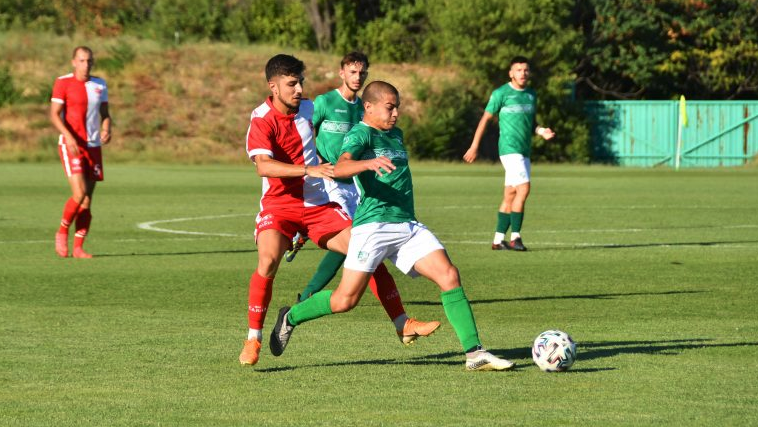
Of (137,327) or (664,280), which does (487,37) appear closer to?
(664,280)

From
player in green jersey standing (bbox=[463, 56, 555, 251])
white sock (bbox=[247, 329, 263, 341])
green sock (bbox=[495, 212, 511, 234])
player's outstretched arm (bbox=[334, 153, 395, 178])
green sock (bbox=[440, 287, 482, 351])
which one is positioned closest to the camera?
player's outstretched arm (bbox=[334, 153, 395, 178])

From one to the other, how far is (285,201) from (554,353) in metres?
2.08

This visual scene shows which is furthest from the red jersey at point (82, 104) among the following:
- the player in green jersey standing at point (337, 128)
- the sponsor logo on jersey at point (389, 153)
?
the sponsor logo on jersey at point (389, 153)

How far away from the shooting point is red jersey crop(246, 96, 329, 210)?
8.59 meters

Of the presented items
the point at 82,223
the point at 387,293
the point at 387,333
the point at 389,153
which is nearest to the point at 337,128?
the point at 387,333

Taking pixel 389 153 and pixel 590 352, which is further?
pixel 590 352

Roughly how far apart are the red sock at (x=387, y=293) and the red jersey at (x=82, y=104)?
7.23 metres

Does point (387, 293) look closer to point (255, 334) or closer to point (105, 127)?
point (255, 334)

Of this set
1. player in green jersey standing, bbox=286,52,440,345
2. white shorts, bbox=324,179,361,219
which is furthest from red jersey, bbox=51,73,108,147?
white shorts, bbox=324,179,361,219

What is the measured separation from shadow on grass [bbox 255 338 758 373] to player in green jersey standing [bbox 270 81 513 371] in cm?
39

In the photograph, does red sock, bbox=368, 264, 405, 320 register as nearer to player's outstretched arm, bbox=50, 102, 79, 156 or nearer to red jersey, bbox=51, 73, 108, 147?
player's outstretched arm, bbox=50, 102, 79, 156

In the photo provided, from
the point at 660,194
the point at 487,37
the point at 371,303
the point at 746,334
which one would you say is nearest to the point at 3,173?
the point at 660,194

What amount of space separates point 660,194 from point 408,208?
20.7 meters

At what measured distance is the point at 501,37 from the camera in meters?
51.6
